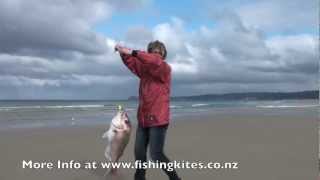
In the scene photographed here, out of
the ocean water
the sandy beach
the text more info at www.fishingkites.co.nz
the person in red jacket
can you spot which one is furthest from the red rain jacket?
the ocean water

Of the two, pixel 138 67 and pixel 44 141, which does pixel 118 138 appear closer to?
pixel 138 67

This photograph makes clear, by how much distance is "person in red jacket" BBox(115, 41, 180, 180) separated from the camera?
19.5 ft

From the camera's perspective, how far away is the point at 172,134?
45.8 ft

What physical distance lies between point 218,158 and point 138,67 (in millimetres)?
3586

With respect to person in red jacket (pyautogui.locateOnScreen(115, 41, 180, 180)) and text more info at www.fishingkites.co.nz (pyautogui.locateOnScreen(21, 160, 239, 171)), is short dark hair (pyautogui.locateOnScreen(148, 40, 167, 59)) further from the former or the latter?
text more info at www.fishingkites.co.nz (pyautogui.locateOnScreen(21, 160, 239, 171))

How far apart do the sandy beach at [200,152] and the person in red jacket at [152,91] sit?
49.8 inches

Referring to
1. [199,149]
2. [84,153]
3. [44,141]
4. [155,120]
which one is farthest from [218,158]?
[44,141]

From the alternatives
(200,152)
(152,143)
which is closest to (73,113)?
(200,152)

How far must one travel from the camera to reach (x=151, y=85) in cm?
612

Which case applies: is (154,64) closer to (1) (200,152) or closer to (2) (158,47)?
(2) (158,47)

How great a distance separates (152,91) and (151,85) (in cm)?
7

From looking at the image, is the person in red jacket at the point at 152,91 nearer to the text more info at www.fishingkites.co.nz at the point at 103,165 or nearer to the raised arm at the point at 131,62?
the raised arm at the point at 131,62

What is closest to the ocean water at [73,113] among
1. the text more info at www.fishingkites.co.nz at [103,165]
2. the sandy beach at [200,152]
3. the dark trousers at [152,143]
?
the sandy beach at [200,152]

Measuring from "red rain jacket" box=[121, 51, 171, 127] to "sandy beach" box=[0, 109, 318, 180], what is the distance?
146 cm
